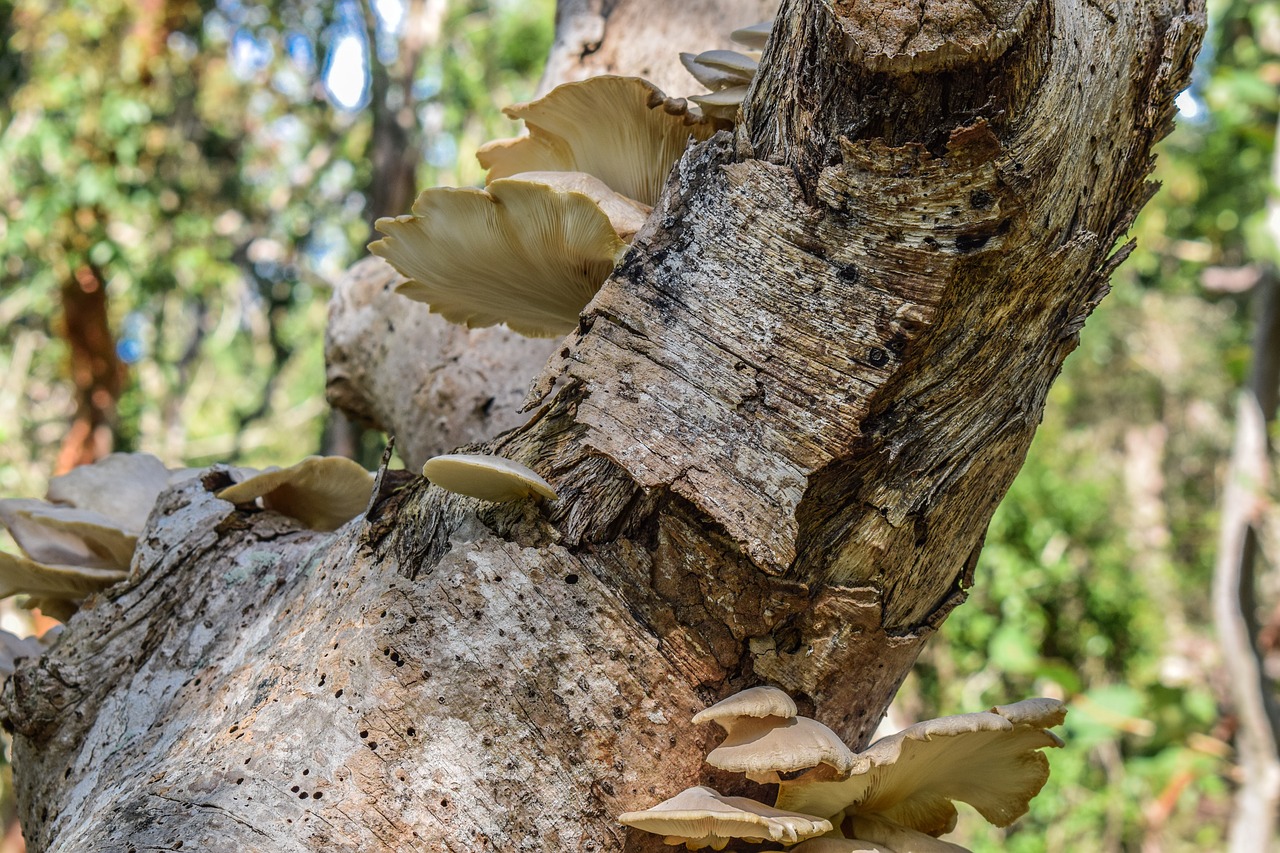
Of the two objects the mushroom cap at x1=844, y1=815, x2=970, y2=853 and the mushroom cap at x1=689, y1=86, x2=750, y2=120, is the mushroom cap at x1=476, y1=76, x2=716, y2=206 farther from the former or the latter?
the mushroom cap at x1=844, y1=815, x2=970, y2=853

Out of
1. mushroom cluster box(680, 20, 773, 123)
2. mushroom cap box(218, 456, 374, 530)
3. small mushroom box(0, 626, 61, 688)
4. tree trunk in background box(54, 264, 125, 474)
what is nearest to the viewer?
mushroom cluster box(680, 20, 773, 123)

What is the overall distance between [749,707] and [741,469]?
26 centimetres

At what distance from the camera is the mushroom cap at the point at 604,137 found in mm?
1356

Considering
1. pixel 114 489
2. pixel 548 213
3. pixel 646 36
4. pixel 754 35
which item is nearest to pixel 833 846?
pixel 548 213

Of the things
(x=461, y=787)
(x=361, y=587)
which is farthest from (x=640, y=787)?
(x=361, y=587)

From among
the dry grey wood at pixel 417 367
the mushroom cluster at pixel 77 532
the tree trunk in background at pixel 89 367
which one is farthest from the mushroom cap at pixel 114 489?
the tree trunk in background at pixel 89 367

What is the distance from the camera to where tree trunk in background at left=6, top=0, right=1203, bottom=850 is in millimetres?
967

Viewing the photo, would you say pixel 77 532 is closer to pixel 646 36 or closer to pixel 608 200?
pixel 608 200

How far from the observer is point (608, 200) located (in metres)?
1.29

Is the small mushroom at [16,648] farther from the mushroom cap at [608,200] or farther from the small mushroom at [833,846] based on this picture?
the small mushroom at [833,846]

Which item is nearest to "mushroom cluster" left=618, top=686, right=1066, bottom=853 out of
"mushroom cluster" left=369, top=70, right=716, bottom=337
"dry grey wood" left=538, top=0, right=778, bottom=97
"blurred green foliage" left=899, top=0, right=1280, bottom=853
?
"mushroom cluster" left=369, top=70, right=716, bottom=337

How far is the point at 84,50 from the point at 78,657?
7.83m

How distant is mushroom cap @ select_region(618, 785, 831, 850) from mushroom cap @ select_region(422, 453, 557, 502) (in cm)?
35

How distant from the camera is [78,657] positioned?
138cm
